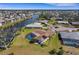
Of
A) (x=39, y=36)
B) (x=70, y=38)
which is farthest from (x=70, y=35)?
(x=39, y=36)

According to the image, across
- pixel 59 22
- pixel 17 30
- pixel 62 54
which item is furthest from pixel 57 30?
pixel 17 30

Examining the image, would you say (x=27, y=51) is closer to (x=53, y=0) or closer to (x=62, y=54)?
(x=62, y=54)

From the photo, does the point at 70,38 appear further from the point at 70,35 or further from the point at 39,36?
the point at 39,36

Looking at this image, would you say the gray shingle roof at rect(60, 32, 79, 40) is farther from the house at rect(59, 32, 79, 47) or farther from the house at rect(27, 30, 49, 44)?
the house at rect(27, 30, 49, 44)

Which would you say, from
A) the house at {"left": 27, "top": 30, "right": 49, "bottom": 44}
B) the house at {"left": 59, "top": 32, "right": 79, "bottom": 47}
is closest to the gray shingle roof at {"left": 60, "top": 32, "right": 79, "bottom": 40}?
the house at {"left": 59, "top": 32, "right": 79, "bottom": 47}

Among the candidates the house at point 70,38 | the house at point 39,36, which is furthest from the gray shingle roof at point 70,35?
the house at point 39,36

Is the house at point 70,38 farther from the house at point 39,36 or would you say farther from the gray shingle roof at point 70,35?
the house at point 39,36

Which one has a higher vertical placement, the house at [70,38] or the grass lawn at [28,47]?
the house at [70,38]
